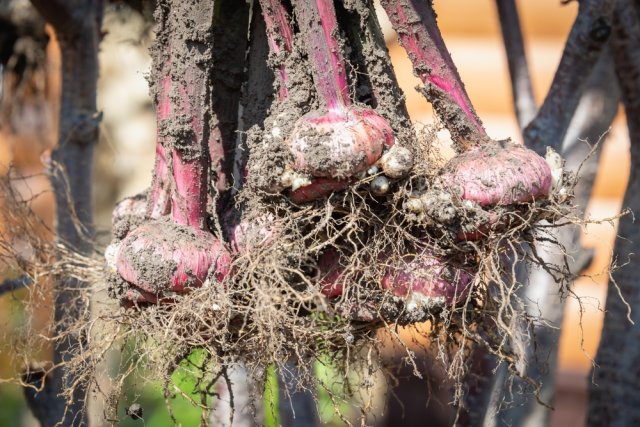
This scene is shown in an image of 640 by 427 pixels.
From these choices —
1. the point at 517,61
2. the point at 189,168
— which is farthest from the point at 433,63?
the point at 517,61

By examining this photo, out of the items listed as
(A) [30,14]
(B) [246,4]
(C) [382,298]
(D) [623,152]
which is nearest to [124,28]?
(A) [30,14]

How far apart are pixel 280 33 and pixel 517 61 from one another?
1.19 m

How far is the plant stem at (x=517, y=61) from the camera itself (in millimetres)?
2176

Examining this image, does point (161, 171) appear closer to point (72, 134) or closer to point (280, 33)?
point (280, 33)

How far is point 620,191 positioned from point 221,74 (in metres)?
3.36

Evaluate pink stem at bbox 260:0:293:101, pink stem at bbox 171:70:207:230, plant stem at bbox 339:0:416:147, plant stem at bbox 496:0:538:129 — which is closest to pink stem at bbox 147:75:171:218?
pink stem at bbox 171:70:207:230

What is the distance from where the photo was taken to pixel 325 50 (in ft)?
3.84

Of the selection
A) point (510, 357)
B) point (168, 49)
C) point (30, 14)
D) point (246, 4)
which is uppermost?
point (30, 14)

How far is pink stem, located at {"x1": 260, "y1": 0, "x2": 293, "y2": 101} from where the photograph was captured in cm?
121

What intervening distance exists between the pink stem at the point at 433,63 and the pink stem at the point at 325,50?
9 cm

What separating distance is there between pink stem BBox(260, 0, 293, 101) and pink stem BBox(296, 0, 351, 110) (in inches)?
1.7

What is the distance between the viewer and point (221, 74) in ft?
4.46

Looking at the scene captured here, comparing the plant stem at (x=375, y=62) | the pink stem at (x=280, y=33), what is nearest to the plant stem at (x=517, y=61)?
the plant stem at (x=375, y=62)

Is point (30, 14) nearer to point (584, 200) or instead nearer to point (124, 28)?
point (124, 28)
